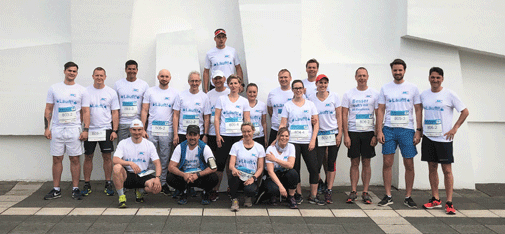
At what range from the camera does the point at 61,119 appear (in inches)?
201

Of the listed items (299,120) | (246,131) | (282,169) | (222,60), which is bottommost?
(282,169)

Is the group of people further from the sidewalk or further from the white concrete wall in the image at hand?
the white concrete wall

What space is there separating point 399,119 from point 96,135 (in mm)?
3638

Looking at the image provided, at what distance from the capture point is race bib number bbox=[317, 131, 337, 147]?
5078 millimetres

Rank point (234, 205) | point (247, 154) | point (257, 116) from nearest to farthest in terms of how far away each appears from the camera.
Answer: point (234, 205) < point (247, 154) < point (257, 116)

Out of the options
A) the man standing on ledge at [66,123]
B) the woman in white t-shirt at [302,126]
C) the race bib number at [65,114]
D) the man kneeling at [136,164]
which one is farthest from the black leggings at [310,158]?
the race bib number at [65,114]

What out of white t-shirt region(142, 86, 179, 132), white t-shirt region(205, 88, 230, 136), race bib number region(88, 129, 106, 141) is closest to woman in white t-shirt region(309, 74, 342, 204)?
white t-shirt region(205, 88, 230, 136)

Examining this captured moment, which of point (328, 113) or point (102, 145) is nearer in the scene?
point (328, 113)

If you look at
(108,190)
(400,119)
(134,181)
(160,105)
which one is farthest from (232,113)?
(400,119)

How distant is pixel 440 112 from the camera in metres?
4.76

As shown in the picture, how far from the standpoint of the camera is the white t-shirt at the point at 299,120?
4.90m

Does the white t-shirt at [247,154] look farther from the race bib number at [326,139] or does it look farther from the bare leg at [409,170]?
the bare leg at [409,170]

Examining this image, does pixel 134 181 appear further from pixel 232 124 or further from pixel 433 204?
pixel 433 204

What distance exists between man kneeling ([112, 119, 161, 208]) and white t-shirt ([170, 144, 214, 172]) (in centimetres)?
21
